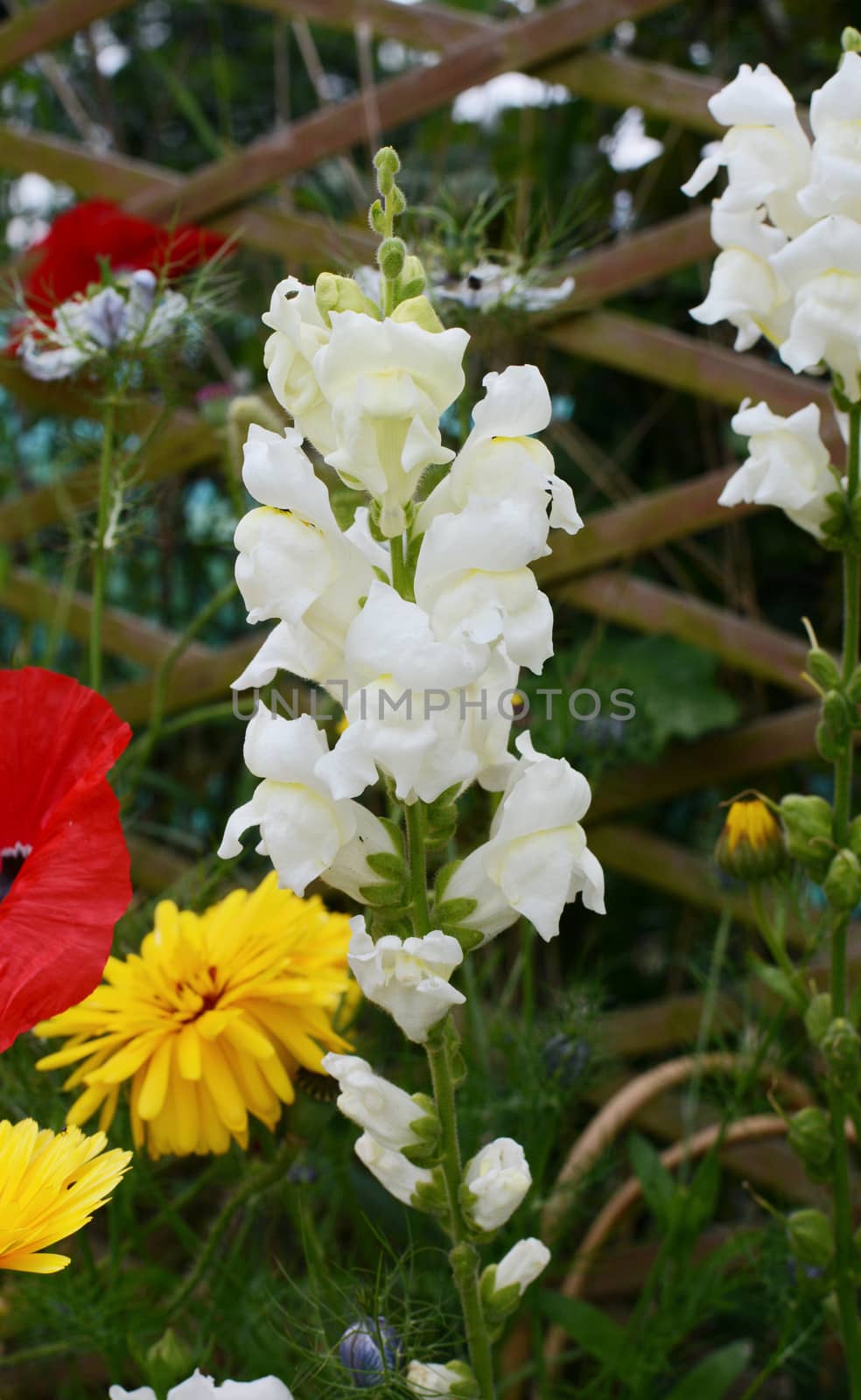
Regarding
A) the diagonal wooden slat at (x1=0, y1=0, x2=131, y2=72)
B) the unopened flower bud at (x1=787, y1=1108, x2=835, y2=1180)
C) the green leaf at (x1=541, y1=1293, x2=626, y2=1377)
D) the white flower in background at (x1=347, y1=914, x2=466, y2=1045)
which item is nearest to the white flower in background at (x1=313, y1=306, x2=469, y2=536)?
the white flower in background at (x1=347, y1=914, x2=466, y2=1045)

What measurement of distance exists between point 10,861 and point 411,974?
0.71 ft

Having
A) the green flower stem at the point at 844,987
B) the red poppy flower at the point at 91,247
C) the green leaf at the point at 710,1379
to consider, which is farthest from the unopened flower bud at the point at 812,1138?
the red poppy flower at the point at 91,247

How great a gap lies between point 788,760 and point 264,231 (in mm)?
534

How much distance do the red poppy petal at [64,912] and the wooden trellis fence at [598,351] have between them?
488mm

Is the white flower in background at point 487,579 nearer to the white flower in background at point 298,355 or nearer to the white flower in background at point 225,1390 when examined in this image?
the white flower in background at point 298,355

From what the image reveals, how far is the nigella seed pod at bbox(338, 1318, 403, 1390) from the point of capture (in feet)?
1.54

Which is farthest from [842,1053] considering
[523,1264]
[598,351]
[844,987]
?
[598,351]

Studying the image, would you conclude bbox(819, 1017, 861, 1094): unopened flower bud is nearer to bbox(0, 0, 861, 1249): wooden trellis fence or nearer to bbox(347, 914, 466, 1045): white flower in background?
bbox(347, 914, 466, 1045): white flower in background

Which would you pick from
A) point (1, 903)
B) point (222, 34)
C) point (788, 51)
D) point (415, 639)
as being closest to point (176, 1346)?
point (1, 903)

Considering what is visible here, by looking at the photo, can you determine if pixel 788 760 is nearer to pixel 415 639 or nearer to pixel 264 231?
pixel 264 231

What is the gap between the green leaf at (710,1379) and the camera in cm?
64

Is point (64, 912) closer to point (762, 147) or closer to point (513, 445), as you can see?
point (513, 445)

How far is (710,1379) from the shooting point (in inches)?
25.3

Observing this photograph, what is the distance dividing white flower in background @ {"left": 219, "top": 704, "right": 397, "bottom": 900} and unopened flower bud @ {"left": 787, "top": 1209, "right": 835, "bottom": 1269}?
0.29m
